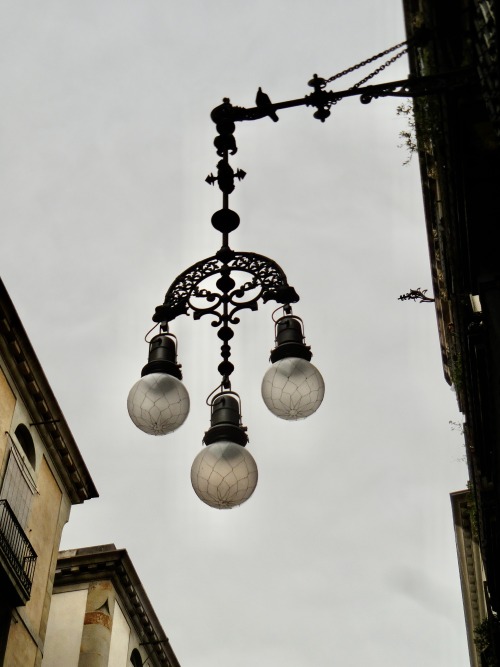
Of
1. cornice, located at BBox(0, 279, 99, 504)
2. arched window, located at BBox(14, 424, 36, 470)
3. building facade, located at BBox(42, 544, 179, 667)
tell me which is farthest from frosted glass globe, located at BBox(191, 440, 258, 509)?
building facade, located at BBox(42, 544, 179, 667)

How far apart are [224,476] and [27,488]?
36.0 feet

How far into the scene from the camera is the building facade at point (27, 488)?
1442cm

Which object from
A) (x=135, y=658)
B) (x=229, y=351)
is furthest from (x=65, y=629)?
(x=229, y=351)

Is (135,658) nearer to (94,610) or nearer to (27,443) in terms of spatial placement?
(94,610)

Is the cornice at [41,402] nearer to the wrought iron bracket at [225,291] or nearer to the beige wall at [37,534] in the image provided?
the beige wall at [37,534]

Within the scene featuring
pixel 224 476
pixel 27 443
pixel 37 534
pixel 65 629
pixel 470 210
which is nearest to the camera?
pixel 224 476

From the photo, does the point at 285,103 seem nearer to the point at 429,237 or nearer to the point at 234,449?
the point at 234,449

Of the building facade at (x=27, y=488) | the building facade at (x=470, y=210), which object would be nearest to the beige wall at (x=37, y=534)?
the building facade at (x=27, y=488)

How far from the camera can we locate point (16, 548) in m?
14.6

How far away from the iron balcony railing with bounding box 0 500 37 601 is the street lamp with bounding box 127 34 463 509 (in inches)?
339

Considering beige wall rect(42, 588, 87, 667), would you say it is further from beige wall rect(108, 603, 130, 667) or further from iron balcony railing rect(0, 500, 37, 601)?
iron balcony railing rect(0, 500, 37, 601)

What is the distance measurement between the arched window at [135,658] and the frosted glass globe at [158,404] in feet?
55.4

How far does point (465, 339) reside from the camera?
9656 mm

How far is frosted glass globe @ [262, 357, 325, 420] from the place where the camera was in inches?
228
